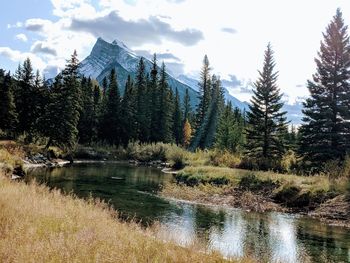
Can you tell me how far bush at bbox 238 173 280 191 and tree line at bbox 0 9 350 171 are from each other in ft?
23.9

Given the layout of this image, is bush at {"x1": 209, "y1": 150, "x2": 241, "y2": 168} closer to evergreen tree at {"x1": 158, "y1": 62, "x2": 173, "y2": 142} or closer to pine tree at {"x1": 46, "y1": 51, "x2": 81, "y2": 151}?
pine tree at {"x1": 46, "y1": 51, "x2": 81, "y2": 151}

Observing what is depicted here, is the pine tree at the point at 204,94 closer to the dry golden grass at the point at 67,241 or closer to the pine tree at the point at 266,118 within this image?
the pine tree at the point at 266,118

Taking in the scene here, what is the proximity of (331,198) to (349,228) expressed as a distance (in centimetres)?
461

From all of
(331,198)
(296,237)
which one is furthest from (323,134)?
(296,237)

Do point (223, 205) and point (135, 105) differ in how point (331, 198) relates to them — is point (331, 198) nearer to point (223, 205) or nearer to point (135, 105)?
point (223, 205)

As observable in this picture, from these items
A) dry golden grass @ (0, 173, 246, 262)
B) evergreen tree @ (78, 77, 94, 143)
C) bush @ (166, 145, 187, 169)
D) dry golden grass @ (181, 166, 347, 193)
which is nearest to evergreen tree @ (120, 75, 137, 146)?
evergreen tree @ (78, 77, 94, 143)

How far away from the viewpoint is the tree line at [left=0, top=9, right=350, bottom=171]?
38375 mm

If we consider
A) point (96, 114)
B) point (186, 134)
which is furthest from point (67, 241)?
point (186, 134)

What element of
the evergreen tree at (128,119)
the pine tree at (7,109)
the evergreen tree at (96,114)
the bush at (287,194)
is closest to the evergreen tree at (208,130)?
the evergreen tree at (128,119)

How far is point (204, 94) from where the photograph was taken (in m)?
90.4

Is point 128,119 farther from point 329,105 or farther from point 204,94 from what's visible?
point 329,105

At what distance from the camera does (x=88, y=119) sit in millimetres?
77812

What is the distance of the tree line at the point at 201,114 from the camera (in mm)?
38375

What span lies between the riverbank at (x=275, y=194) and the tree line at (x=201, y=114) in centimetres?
819
